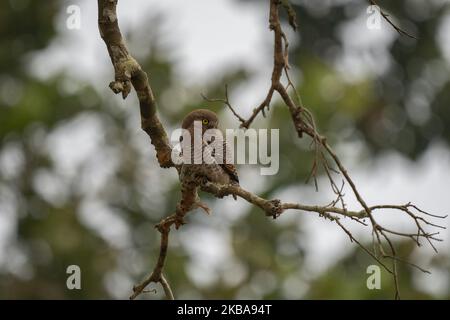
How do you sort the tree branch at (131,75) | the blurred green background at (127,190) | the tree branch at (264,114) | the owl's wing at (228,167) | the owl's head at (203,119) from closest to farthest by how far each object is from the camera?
the tree branch at (264,114), the tree branch at (131,75), the owl's head at (203,119), the owl's wing at (228,167), the blurred green background at (127,190)

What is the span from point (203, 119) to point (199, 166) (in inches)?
12.3

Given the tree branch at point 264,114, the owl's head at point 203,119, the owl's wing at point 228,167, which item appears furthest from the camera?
the owl's wing at point 228,167

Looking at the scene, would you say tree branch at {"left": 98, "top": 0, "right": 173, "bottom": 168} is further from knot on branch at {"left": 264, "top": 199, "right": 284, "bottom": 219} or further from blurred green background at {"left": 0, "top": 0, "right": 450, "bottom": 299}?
blurred green background at {"left": 0, "top": 0, "right": 450, "bottom": 299}

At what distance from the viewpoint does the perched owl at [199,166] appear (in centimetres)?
360

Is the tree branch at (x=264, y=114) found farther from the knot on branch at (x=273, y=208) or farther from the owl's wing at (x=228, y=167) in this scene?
the owl's wing at (x=228, y=167)

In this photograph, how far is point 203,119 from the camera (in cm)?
391

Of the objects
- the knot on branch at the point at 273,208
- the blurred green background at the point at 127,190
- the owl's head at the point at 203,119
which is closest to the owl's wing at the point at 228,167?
the owl's head at the point at 203,119

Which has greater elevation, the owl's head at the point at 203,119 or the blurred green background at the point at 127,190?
the blurred green background at the point at 127,190

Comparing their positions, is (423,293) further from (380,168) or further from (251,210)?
(380,168)

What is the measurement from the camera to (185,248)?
1257 centimetres

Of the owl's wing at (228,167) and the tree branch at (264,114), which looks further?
the owl's wing at (228,167)

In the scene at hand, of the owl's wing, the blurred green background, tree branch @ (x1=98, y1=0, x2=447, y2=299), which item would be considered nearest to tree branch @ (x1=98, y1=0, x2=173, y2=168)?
tree branch @ (x1=98, y1=0, x2=447, y2=299)
